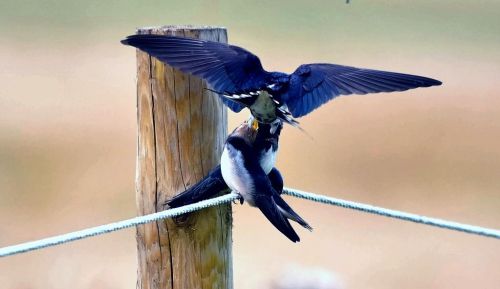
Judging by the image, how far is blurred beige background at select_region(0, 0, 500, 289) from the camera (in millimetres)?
5914

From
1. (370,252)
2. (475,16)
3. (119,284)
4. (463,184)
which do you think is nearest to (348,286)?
(370,252)

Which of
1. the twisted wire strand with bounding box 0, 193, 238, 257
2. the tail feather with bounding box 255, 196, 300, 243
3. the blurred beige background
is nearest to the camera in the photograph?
the twisted wire strand with bounding box 0, 193, 238, 257

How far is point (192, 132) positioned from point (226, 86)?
0.19 meters

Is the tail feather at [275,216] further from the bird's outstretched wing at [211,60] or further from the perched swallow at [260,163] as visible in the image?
the bird's outstretched wing at [211,60]

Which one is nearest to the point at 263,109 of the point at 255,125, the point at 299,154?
the point at 255,125

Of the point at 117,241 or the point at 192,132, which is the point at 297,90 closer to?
the point at 192,132

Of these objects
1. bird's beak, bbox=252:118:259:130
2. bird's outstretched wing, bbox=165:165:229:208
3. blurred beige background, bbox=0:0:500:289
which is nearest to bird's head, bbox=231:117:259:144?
bird's beak, bbox=252:118:259:130

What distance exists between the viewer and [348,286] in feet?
18.1

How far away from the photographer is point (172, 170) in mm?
2281

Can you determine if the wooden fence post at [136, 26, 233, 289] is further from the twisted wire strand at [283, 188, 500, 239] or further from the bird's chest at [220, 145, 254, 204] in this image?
the twisted wire strand at [283, 188, 500, 239]

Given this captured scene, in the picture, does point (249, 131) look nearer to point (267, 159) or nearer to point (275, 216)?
point (267, 159)

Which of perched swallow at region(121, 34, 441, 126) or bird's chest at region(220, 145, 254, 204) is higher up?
perched swallow at region(121, 34, 441, 126)

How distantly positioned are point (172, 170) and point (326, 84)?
0.53 meters

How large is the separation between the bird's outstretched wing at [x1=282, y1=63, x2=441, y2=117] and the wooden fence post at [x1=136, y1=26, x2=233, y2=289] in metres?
0.25
